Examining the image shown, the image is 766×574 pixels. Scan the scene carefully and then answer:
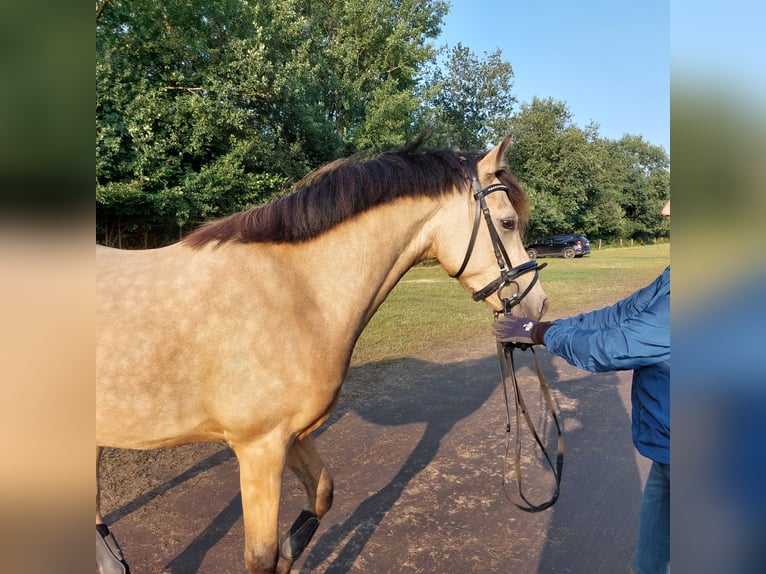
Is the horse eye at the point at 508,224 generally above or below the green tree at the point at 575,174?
below

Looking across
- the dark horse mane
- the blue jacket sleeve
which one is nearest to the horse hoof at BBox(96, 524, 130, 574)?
the dark horse mane

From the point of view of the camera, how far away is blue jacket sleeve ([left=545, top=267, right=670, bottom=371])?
1.41 meters

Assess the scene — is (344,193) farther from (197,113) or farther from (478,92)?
(478,92)

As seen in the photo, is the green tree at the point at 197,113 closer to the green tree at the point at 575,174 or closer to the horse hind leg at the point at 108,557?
A: the horse hind leg at the point at 108,557

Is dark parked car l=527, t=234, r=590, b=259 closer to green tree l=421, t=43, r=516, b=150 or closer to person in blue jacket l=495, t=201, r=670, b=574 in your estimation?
green tree l=421, t=43, r=516, b=150

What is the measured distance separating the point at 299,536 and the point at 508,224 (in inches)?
75.7

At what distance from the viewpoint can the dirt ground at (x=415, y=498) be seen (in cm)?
267

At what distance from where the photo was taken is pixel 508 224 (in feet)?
7.20

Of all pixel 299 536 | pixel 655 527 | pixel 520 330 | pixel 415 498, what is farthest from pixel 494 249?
pixel 415 498

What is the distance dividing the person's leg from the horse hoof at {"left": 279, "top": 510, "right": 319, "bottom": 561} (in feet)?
5.06

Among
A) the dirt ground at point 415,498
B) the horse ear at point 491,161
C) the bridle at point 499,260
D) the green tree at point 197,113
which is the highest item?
the green tree at point 197,113

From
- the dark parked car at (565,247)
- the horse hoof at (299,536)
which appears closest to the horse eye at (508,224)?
the horse hoof at (299,536)

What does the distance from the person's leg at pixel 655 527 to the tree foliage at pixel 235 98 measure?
7.27 m

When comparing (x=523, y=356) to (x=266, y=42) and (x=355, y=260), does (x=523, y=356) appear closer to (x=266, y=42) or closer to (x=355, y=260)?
(x=355, y=260)
